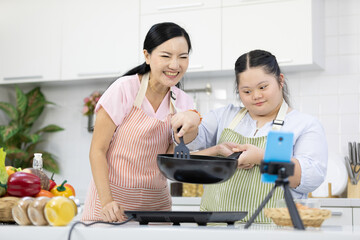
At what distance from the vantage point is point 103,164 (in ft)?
5.43

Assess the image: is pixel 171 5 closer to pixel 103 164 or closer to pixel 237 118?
pixel 237 118

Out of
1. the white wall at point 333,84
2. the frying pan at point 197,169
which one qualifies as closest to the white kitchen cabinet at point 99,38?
the white wall at point 333,84

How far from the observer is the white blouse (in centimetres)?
163

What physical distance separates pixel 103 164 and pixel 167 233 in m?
0.60

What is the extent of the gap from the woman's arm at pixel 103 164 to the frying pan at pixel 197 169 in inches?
9.7

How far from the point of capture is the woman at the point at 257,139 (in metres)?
1.64

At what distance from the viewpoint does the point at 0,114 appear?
13.9ft

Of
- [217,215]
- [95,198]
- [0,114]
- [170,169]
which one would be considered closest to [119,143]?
[95,198]

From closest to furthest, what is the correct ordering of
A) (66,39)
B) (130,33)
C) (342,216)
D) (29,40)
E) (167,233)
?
(167,233), (342,216), (130,33), (66,39), (29,40)

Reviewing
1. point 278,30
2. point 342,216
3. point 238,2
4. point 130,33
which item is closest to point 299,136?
point 342,216

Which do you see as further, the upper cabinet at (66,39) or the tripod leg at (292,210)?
the upper cabinet at (66,39)

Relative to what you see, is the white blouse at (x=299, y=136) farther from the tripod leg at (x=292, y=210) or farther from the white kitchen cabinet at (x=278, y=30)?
the white kitchen cabinet at (x=278, y=30)

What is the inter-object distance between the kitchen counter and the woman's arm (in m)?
0.31

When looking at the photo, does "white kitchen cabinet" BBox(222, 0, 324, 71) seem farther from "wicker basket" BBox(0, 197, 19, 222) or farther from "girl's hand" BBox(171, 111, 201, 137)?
"wicker basket" BBox(0, 197, 19, 222)
